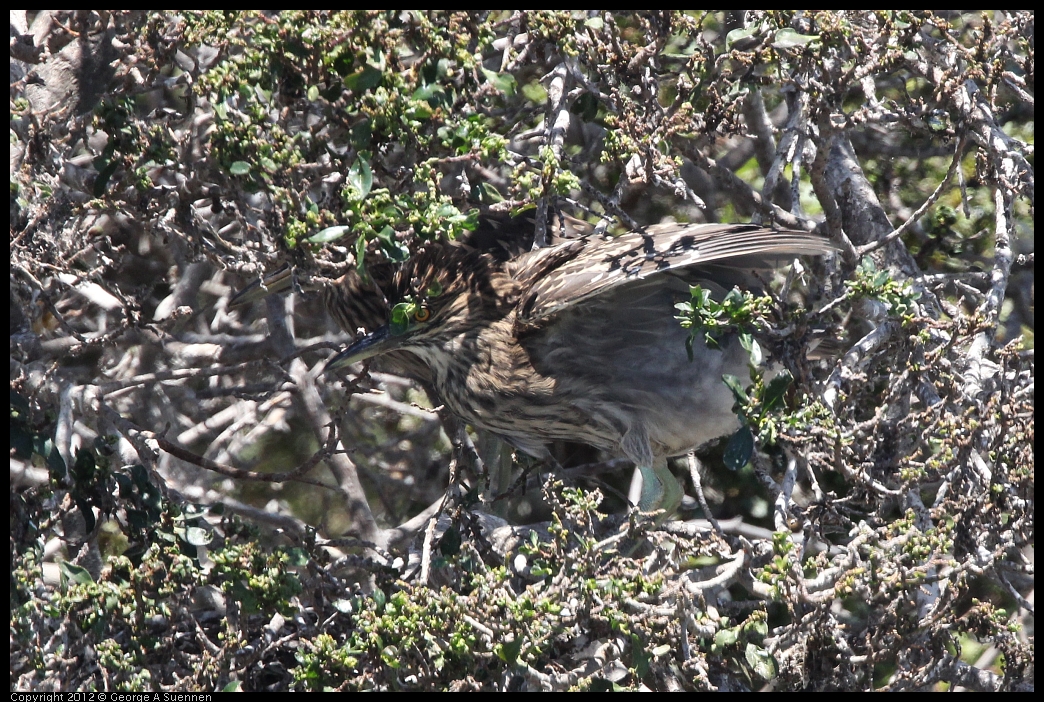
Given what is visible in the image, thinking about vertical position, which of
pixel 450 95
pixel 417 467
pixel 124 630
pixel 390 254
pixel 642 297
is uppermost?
pixel 450 95

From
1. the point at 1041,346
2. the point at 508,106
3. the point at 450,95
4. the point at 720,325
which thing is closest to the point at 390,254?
the point at 450,95

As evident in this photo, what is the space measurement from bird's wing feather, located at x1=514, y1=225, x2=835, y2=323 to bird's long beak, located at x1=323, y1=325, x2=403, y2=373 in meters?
0.55

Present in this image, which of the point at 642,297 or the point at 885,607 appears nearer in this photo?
the point at 885,607

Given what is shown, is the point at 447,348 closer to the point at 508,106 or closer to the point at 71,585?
the point at 508,106

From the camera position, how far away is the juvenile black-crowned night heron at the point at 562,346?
3.78 metres

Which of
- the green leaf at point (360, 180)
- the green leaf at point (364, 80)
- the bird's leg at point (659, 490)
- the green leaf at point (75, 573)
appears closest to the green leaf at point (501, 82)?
the green leaf at point (364, 80)

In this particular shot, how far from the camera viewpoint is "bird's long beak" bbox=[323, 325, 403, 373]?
372cm

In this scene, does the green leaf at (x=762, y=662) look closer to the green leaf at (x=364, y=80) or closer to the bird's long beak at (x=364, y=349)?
the bird's long beak at (x=364, y=349)

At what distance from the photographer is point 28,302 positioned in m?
3.37

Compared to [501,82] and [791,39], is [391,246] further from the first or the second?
[791,39]

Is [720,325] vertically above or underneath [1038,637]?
above

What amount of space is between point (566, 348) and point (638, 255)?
0.59 m

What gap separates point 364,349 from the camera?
3.73 meters

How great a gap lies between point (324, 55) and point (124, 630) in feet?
6.61
